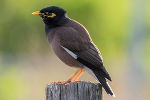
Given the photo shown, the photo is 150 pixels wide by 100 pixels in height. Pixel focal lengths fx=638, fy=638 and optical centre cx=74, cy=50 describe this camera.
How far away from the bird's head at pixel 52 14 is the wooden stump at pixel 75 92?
72.9 inches

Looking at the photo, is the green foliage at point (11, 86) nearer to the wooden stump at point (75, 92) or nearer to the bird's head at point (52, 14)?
the bird's head at point (52, 14)

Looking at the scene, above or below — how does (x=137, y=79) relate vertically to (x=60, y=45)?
below

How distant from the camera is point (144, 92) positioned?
17.2 metres

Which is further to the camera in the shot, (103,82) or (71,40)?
(71,40)

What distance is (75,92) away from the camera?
6395mm

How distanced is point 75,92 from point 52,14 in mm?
2034

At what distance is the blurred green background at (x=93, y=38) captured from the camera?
17.0 meters

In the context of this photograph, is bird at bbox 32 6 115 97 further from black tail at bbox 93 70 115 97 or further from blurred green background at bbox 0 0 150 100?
blurred green background at bbox 0 0 150 100

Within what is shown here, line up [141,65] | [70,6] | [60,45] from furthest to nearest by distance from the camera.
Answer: [70,6] < [141,65] < [60,45]

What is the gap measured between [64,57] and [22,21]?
1400 centimetres

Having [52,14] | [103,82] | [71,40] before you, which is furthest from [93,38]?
[103,82]

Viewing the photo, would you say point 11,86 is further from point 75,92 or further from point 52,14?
point 75,92

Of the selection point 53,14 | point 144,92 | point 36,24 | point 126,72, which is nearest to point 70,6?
point 36,24

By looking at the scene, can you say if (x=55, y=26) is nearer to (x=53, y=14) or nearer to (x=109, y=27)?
(x=53, y=14)
